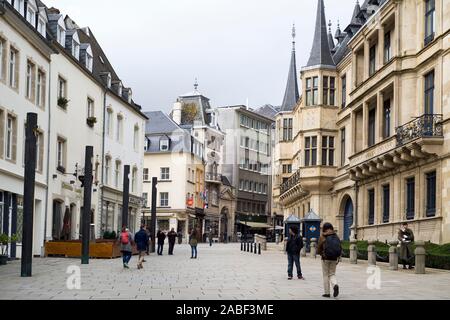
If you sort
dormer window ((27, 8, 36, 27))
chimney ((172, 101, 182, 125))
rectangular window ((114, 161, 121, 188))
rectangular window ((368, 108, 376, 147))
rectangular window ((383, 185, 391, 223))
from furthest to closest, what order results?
chimney ((172, 101, 182, 125)) < rectangular window ((114, 161, 121, 188)) < rectangular window ((368, 108, 376, 147)) < rectangular window ((383, 185, 391, 223)) < dormer window ((27, 8, 36, 27))

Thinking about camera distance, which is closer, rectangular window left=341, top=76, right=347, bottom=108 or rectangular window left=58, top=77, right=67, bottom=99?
rectangular window left=58, top=77, right=67, bottom=99

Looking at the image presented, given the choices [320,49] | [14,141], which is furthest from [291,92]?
[14,141]

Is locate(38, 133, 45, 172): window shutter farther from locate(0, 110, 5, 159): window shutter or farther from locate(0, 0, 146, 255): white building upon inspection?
locate(0, 110, 5, 159): window shutter

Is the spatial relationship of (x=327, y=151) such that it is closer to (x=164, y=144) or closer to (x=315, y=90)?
(x=315, y=90)

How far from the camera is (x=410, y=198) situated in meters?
33.7

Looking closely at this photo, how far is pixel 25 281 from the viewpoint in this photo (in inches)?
738

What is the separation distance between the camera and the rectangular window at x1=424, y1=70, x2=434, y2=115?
31.7 m

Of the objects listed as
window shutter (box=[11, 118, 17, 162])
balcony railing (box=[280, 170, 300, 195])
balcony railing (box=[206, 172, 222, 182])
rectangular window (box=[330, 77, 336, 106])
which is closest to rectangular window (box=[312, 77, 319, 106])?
rectangular window (box=[330, 77, 336, 106])

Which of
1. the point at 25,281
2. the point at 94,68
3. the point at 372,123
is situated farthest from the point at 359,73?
the point at 25,281

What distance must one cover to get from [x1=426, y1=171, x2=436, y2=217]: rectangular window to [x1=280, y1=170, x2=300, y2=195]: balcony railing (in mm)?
23248

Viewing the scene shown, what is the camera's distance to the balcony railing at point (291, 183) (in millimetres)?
56094

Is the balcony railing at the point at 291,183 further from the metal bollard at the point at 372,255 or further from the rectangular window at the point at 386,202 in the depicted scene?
the metal bollard at the point at 372,255

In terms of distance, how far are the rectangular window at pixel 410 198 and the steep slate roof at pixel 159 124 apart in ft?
171

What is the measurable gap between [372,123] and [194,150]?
1816 inches
